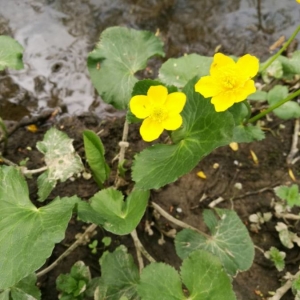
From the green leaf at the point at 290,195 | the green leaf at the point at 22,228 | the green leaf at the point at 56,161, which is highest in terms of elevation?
the green leaf at the point at 22,228

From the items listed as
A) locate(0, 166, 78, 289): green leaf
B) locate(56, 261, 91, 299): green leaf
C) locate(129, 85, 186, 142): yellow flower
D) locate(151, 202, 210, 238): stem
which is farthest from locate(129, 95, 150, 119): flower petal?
locate(56, 261, 91, 299): green leaf

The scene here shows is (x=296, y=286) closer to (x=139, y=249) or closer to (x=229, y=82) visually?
(x=139, y=249)

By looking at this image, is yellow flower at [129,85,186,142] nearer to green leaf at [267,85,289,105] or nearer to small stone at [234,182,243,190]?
green leaf at [267,85,289,105]

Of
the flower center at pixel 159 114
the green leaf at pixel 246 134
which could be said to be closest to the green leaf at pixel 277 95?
the green leaf at pixel 246 134

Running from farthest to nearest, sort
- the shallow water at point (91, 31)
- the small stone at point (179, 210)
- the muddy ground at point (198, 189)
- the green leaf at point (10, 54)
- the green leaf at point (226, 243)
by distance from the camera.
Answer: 1. the shallow water at point (91, 31)
2. the small stone at point (179, 210)
3. the muddy ground at point (198, 189)
4. the green leaf at point (10, 54)
5. the green leaf at point (226, 243)

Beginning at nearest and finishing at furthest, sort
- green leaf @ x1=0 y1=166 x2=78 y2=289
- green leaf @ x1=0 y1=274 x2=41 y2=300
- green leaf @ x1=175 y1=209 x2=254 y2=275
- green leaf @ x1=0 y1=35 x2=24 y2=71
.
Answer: green leaf @ x1=0 y1=166 x2=78 y2=289, green leaf @ x1=0 y1=274 x2=41 y2=300, green leaf @ x1=175 y1=209 x2=254 y2=275, green leaf @ x1=0 y1=35 x2=24 y2=71

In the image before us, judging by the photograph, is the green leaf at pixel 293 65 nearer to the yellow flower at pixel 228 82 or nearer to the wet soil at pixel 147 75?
the wet soil at pixel 147 75
